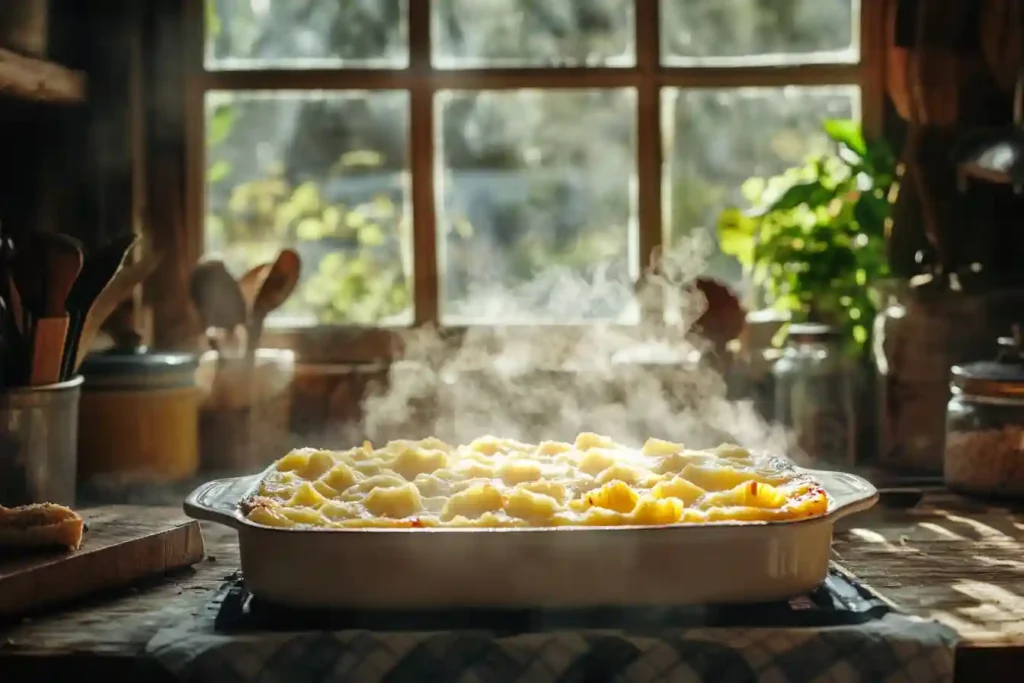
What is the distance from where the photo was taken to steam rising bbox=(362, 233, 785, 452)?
79.0 inches

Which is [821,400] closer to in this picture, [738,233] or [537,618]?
[738,233]

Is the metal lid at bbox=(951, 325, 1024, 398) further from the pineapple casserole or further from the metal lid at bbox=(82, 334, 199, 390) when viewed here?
the metal lid at bbox=(82, 334, 199, 390)

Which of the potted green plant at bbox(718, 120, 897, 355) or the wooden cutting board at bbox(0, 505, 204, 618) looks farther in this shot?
the potted green plant at bbox(718, 120, 897, 355)

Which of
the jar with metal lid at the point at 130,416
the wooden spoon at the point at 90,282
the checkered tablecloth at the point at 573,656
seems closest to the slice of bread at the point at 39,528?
the checkered tablecloth at the point at 573,656

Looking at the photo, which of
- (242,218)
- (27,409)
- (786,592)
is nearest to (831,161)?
(242,218)

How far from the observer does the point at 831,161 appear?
2.25 metres

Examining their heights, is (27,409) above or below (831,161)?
below

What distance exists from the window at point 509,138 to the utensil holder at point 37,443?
769 millimetres

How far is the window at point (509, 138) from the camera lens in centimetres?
229

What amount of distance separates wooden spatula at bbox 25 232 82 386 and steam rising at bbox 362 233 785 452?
26.9 inches

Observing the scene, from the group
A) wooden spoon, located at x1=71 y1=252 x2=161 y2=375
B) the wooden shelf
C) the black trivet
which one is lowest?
the black trivet

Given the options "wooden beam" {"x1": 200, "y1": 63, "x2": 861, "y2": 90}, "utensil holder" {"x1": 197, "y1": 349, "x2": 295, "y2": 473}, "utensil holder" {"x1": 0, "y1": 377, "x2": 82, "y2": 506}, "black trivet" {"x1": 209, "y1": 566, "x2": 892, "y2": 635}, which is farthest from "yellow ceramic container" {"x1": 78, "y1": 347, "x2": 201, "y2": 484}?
"black trivet" {"x1": 209, "y1": 566, "x2": 892, "y2": 635}

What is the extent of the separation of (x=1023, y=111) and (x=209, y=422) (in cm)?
141

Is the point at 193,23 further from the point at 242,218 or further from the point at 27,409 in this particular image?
the point at 27,409
